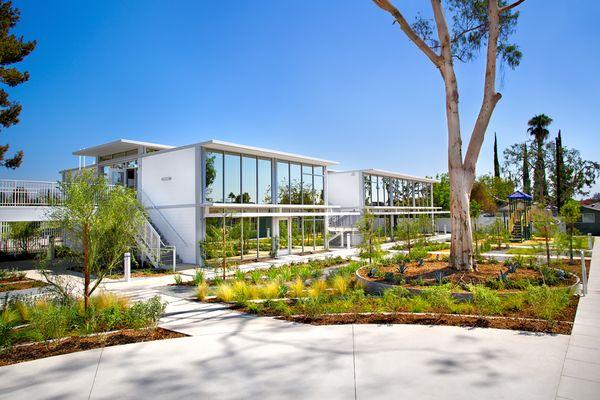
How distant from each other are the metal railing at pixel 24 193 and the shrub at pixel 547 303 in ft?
58.0

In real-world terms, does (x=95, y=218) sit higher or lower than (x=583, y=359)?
higher

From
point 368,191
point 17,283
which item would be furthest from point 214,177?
point 368,191

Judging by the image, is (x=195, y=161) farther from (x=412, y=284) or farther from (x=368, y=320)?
(x=368, y=320)

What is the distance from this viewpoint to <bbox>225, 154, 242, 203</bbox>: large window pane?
19203mm

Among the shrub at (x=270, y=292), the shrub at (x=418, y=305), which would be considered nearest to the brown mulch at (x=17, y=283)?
the shrub at (x=270, y=292)

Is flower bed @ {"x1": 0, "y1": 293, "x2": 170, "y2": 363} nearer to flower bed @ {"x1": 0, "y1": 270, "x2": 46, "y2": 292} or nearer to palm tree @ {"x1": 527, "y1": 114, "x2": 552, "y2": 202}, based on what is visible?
flower bed @ {"x1": 0, "y1": 270, "x2": 46, "y2": 292}

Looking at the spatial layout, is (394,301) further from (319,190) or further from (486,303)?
(319,190)

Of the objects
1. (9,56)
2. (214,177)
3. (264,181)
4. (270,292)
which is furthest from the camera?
(264,181)

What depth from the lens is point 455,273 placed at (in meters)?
11.8

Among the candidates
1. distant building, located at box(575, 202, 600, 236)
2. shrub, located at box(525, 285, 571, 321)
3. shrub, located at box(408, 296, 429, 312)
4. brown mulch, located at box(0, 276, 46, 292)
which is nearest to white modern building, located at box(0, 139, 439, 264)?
brown mulch, located at box(0, 276, 46, 292)

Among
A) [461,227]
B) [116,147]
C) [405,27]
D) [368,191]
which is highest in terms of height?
[405,27]

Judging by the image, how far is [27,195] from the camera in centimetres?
1794

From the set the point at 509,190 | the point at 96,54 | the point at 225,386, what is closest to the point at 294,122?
the point at 96,54

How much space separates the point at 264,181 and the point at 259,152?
5.85 ft
